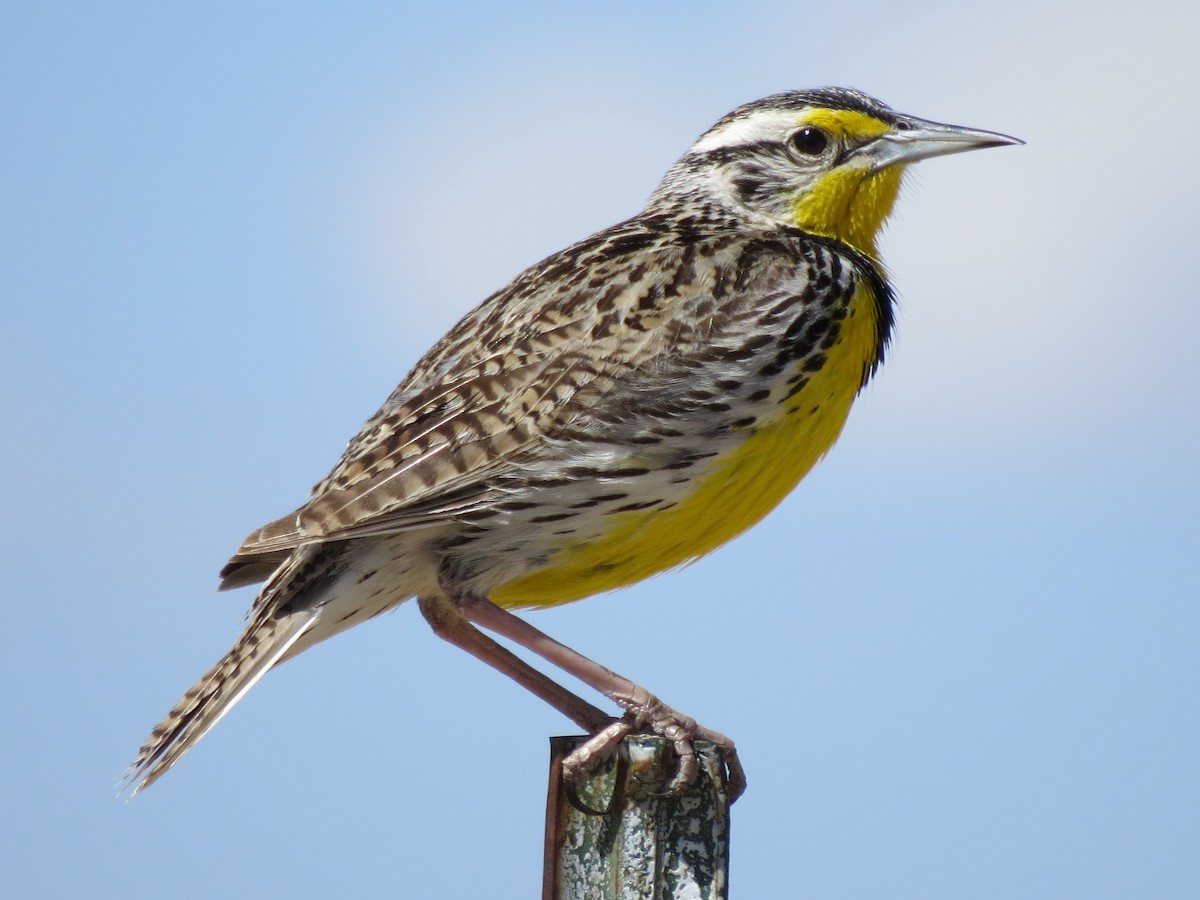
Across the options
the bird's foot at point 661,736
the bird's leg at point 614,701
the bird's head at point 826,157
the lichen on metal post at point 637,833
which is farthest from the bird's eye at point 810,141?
the lichen on metal post at point 637,833

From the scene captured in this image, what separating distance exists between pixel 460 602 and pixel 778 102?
1889 mm

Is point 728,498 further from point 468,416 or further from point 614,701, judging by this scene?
point 468,416

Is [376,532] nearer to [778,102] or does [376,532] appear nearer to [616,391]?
[616,391]

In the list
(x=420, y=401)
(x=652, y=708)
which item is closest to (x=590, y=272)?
(x=420, y=401)

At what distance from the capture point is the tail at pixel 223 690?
4.04 metres

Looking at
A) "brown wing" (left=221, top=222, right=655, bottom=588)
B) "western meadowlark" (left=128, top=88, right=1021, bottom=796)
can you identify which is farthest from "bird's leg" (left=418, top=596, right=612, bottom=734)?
"brown wing" (left=221, top=222, right=655, bottom=588)

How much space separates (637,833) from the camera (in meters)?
3.32

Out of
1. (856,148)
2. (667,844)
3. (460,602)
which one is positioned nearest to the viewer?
(667,844)

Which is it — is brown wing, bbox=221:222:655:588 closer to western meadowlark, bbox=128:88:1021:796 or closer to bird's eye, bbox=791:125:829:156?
western meadowlark, bbox=128:88:1021:796

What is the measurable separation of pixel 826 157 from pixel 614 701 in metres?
1.81

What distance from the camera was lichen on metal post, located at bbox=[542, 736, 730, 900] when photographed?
3.29 metres

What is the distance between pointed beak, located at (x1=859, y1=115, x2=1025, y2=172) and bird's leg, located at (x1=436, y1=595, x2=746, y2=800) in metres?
1.73

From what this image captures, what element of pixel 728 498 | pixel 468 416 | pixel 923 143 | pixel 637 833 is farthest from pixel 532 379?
pixel 923 143

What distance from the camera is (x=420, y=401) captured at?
426 centimetres
